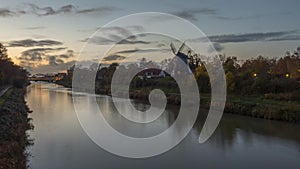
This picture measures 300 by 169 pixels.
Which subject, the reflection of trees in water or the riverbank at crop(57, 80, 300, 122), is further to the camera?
the riverbank at crop(57, 80, 300, 122)

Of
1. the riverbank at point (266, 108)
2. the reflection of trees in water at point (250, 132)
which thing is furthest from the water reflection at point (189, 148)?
the riverbank at point (266, 108)

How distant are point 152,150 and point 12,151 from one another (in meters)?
4.01

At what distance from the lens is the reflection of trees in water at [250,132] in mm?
11758

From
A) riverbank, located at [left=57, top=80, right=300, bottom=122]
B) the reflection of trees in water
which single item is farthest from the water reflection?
riverbank, located at [left=57, top=80, right=300, bottom=122]

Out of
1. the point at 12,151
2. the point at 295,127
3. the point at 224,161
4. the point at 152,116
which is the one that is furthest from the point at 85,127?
the point at 295,127

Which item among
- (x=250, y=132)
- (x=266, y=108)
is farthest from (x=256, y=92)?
(x=250, y=132)

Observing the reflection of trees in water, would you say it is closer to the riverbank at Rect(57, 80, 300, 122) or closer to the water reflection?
the water reflection

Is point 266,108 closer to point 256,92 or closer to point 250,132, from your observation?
point 250,132

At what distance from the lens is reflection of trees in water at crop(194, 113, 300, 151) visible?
11758 millimetres

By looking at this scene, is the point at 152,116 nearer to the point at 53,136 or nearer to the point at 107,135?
the point at 107,135

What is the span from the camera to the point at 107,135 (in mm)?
12570

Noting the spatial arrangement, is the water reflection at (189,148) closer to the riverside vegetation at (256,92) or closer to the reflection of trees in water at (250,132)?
the reflection of trees in water at (250,132)

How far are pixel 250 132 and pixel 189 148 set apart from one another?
3870 mm

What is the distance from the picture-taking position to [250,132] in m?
13.4
